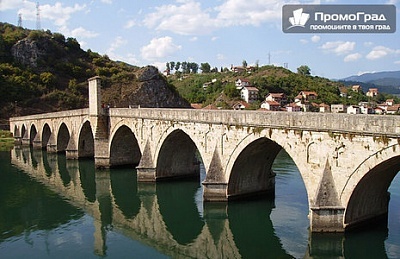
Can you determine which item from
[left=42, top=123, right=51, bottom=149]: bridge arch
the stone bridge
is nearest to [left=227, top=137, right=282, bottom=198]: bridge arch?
the stone bridge

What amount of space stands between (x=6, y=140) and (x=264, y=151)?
44.5m

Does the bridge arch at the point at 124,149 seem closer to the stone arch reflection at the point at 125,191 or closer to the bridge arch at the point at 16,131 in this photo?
the stone arch reflection at the point at 125,191

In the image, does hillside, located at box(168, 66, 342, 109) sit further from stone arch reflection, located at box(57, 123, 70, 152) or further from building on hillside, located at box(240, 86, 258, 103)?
stone arch reflection, located at box(57, 123, 70, 152)

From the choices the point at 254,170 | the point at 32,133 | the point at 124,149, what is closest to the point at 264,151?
the point at 254,170

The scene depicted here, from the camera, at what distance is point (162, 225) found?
58.4 feet

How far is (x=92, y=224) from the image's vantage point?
17.9 meters

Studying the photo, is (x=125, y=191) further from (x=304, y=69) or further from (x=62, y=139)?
(x=304, y=69)

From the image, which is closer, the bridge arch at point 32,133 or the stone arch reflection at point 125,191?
the stone arch reflection at point 125,191

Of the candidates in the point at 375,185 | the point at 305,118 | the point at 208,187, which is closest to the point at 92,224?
the point at 208,187

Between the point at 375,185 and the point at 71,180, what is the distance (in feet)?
69.6

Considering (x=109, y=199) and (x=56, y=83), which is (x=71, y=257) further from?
(x=56, y=83)

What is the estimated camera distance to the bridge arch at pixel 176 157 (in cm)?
2306

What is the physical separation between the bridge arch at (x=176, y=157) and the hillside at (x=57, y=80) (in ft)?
137

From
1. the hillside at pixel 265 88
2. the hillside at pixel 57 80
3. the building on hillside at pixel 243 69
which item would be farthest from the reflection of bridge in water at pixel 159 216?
the building on hillside at pixel 243 69
